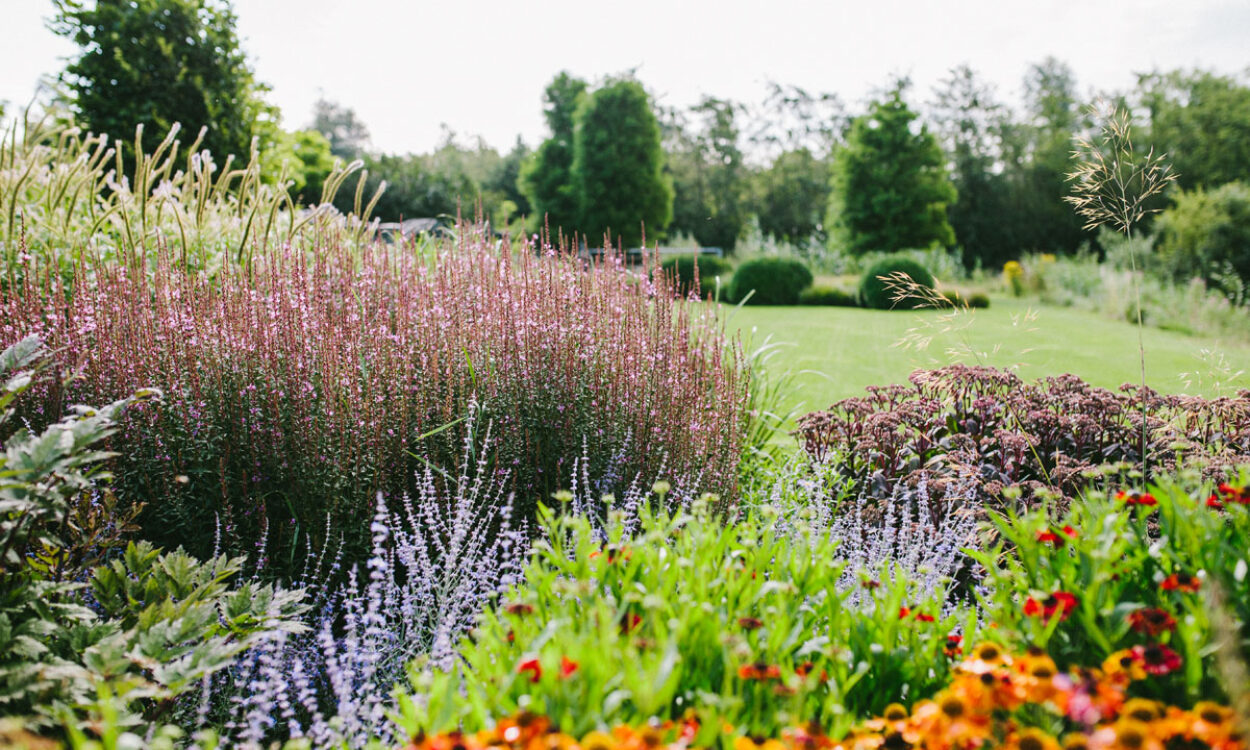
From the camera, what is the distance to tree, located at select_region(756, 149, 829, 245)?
28.9 metres

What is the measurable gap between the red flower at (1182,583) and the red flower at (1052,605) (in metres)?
0.16

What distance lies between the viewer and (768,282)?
14242 mm

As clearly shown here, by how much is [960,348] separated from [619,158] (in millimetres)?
16794

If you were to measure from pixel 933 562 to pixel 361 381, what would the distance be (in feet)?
7.03

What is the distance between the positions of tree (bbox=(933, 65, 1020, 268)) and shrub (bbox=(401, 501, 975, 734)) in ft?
97.1

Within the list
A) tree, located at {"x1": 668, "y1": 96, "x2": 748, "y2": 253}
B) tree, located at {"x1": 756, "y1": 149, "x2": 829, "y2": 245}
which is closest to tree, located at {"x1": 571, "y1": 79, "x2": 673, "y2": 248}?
tree, located at {"x1": 668, "y1": 96, "x2": 748, "y2": 253}

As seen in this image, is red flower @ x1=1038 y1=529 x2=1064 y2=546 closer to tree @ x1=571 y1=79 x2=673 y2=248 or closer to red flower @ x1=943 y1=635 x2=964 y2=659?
red flower @ x1=943 y1=635 x2=964 y2=659

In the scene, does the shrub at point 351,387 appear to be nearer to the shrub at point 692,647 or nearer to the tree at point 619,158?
the shrub at point 692,647

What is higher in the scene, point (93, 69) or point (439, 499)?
point (93, 69)

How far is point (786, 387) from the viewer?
5508 millimetres

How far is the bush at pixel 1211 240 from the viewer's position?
16641 millimetres

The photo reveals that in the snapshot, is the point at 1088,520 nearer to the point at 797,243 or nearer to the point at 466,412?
the point at 466,412

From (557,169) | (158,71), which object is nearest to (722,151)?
(557,169)

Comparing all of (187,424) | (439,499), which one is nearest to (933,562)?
(439,499)
